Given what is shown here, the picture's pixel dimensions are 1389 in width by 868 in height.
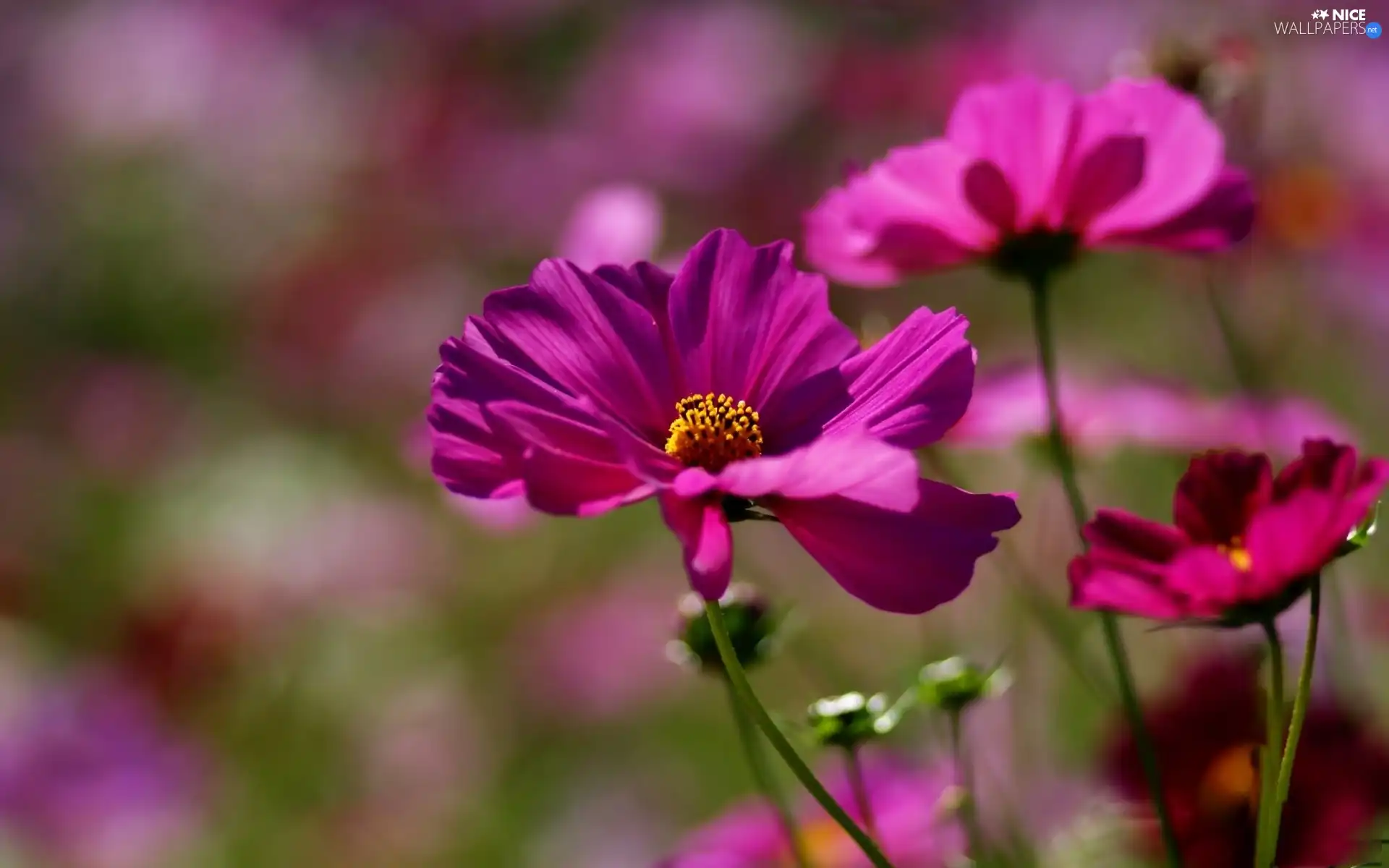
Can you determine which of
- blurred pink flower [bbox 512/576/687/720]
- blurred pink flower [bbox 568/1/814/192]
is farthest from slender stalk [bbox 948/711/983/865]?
blurred pink flower [bbox 568/1/814/192]

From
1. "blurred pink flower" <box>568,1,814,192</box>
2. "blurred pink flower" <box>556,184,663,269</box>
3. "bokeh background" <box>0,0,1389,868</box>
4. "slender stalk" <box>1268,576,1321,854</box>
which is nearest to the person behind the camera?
"slender stalk" <box>1268,576,1321,854</box>

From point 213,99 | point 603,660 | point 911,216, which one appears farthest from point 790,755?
point 213,99

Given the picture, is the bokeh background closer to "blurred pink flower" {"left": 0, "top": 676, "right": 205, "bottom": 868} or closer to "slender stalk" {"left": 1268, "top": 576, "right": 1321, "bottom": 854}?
"blurred pink flower" {"left": 0, "top": 676, "right": 205, "bottom": 868}

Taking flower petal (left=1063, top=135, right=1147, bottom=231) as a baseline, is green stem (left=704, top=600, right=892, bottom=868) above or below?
below

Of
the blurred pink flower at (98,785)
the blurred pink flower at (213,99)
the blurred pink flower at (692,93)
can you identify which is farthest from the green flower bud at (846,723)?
the blurred pink flower at (213,99)

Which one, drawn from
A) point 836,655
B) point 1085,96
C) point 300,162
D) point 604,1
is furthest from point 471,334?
point 604,1

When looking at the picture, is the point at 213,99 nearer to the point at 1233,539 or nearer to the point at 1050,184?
the point at 1050,184

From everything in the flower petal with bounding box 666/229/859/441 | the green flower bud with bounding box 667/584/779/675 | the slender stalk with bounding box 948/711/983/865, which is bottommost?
the slender stalk with bounding box 948/711/983/865
